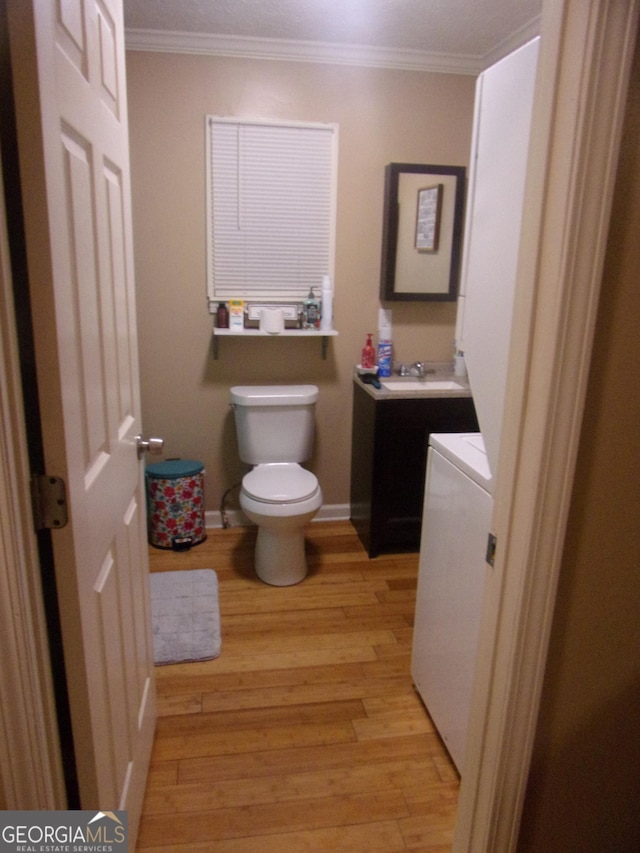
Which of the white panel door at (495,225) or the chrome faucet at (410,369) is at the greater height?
the white panel door at (495,225)

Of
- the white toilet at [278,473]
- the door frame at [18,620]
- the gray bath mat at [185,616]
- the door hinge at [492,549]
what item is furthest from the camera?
the white toilet at [278,473]

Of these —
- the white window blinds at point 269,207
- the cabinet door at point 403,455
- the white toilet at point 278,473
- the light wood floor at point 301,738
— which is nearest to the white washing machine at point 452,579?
the light wood floor at point 301,738

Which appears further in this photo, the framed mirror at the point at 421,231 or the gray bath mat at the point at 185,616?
the framed mirror at the point at 421,231

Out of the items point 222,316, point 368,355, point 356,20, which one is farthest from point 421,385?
point 356,20

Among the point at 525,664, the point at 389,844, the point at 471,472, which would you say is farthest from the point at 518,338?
the point at 389,844

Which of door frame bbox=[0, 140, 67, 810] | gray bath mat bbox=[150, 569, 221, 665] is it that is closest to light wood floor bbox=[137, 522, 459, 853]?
gray bath mat bbox=[150, 569, 221, 665]

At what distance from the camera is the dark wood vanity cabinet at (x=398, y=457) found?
9.20 feet

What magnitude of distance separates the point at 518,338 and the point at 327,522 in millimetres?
2533

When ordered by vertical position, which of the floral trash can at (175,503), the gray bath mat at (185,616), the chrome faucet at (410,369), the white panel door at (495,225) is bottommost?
the gray bath mat at (185,616)

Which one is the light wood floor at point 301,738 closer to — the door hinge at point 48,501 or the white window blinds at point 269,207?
the door hinge at point 48,501

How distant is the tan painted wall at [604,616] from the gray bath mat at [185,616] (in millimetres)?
1389

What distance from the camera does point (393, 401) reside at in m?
2.77

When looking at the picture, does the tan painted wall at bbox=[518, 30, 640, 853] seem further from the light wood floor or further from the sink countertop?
the sink countertop

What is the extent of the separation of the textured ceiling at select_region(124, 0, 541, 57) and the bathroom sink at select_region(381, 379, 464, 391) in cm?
157
